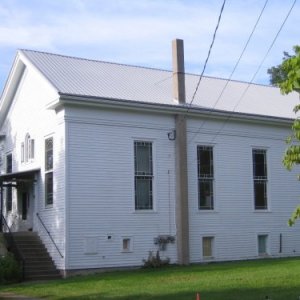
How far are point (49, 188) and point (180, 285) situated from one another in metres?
9.70

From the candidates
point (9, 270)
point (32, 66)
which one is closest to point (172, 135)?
point (32, 66)

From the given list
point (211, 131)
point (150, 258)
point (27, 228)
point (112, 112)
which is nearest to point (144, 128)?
point (112, 112)

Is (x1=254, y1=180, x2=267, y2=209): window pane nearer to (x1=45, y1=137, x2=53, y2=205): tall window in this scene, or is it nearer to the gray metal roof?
the gray metal roof

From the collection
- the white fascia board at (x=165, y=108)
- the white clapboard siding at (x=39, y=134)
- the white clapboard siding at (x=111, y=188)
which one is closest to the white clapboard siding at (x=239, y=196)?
the white fascia board at (x=165, y=108)

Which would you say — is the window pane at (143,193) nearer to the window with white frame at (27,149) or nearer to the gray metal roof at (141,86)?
the gray metal roof at (141,86)

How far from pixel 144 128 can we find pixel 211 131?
3384 mm

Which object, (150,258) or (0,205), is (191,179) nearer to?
(150,258)

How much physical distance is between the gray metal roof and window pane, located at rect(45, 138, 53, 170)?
101 inches

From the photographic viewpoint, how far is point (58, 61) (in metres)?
27.7

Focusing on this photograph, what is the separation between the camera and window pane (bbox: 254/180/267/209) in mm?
28172

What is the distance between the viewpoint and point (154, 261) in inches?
942

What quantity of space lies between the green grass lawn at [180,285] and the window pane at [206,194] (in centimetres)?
443

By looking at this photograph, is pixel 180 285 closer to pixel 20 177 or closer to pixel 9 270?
pixel 9 270

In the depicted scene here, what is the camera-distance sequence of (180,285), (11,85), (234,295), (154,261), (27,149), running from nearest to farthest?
(234,295)
(180,285)
(154,261)
(27,149)
(11,85)
